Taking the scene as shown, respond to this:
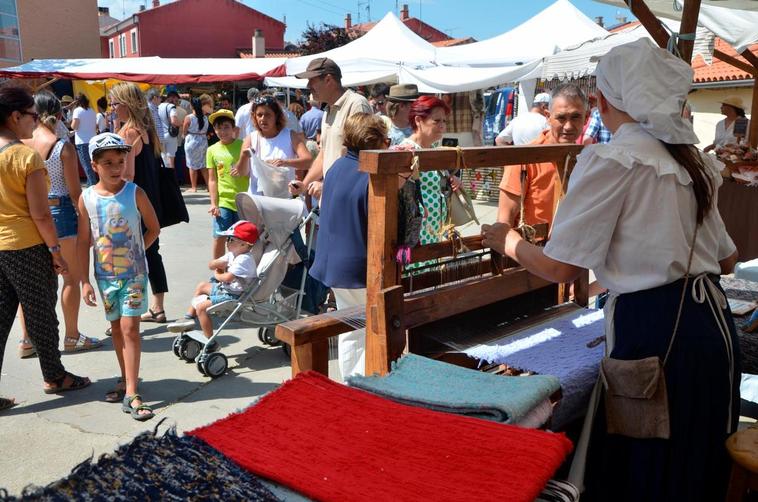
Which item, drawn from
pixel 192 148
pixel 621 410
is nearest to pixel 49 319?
pixel 621 410

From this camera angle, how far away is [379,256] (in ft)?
7.32

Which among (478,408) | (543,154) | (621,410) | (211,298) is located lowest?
(211,298)

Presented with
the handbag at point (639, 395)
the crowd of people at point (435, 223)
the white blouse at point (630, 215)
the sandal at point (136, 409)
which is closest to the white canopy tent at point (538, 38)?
the crowd of people at point (435, 223)

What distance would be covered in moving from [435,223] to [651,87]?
145cm

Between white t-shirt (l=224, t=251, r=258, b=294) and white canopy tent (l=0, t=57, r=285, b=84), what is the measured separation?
11.8m

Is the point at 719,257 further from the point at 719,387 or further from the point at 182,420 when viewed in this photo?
the point at 182,420

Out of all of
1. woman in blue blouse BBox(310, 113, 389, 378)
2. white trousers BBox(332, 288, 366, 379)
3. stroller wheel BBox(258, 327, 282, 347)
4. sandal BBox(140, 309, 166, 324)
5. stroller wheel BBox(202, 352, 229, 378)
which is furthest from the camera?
sandal BBox(140, 309, 166, 324)

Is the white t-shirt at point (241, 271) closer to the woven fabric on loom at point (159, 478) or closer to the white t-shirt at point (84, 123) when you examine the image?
the woven fabric on loom at point (159, 478)

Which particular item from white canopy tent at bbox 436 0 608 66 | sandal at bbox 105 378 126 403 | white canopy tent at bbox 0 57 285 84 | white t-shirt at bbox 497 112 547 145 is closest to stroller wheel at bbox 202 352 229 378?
sandal at bbox 105 378 126 403

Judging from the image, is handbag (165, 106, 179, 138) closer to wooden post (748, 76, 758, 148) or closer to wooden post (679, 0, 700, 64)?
wooden post (748, 76, 758, 148)

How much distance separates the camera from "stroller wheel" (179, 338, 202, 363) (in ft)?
15.8

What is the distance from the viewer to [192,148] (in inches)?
512

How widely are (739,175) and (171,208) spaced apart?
4265 mm

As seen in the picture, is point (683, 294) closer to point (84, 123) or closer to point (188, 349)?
point (188, 349)
